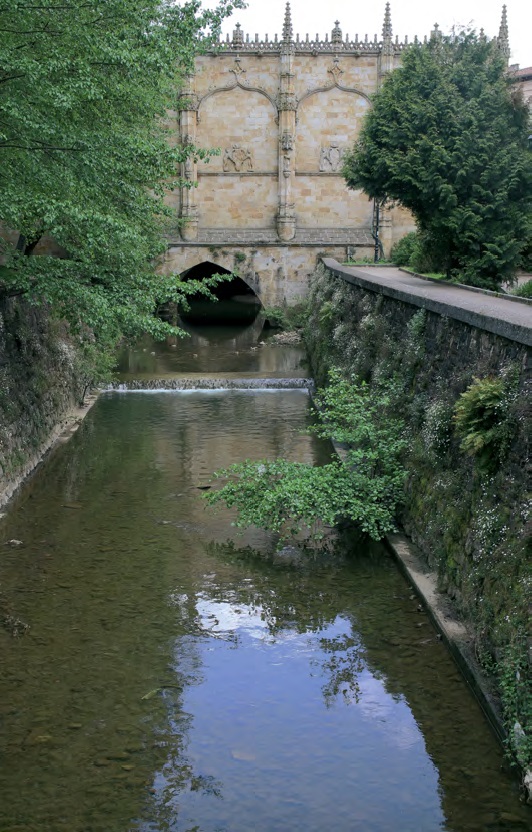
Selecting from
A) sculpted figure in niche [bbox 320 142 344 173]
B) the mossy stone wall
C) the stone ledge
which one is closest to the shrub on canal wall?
the stone ledge

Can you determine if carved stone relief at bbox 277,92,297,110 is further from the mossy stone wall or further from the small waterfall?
the mossy stone wall

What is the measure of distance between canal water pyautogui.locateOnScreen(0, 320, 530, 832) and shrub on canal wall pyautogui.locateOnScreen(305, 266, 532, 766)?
653mm

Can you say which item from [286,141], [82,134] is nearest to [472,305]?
[82,134]

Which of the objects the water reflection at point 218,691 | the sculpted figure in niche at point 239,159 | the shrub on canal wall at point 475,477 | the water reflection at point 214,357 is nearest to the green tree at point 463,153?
the shrub on canal wall at point 475,477

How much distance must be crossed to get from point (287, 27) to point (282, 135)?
4940mm

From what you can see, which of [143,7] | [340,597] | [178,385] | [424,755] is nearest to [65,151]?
[143,7]

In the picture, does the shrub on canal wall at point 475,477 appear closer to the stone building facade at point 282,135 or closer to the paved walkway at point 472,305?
the paved walkway at point 472,305

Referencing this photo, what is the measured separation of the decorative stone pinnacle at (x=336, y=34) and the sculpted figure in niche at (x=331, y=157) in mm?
4831

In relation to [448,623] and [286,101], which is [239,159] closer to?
[286,101]

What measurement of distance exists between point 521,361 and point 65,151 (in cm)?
740

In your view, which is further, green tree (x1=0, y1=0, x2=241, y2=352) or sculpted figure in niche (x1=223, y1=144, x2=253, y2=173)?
sculpted figure in niche (x1=223, y1=144, x2=253, y2=173)

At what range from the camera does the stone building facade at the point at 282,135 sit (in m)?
44.0

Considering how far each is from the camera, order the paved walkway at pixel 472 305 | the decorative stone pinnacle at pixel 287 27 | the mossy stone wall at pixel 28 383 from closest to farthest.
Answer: the paved walkway at pixel 472 305
the mossy stone wall at pixel 28 383
the decorative stone pinnacle at pixel 287 27

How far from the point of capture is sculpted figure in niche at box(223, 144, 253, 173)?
1763 inches
